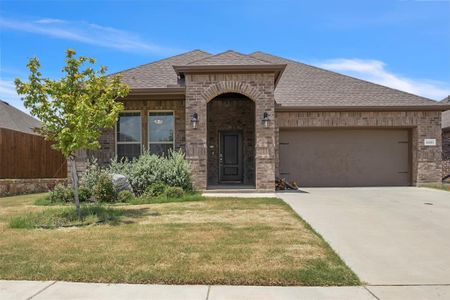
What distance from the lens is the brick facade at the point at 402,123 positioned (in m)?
14.5

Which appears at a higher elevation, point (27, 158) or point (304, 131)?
point (304, 131)

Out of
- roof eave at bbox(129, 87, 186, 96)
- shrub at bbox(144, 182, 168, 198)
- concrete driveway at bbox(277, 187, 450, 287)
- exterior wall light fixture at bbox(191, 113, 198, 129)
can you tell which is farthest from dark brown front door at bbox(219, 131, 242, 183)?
shrub at bbox(144, 182, 168, 198)

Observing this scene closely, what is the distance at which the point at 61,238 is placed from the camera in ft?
19.4

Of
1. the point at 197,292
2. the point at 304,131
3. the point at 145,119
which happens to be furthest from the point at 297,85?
the point at 197,292

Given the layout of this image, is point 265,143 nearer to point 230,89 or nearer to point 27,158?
point 230,89

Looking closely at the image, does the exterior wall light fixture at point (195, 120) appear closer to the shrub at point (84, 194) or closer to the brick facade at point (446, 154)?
the shrub at point (84, 194)

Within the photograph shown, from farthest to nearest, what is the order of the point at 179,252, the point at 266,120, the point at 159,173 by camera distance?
the point at 266,120 < the point at 159,173 < the point at 179,252

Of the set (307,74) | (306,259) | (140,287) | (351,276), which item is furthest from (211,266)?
(307,74)

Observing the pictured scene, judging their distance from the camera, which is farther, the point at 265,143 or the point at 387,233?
the point at 265,143

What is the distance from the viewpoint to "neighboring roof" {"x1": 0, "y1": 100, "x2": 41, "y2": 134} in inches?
849

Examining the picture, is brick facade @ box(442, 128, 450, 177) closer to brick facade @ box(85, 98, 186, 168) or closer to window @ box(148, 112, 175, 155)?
brick facade @ box(85, 98, 186, 168)

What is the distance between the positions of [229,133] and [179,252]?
34.7ft

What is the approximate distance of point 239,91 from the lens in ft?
39.8

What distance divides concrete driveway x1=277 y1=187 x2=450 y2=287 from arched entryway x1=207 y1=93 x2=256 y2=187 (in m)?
4.39
